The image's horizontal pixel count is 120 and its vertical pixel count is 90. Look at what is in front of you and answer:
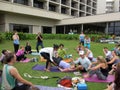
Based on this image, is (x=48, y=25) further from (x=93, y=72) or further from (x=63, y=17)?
(x=93, y=72)

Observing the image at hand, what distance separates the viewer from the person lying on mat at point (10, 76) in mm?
4828

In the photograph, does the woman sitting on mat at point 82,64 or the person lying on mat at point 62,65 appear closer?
the woman sitting on mat at point 82,64

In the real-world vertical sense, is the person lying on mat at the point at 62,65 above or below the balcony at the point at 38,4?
below

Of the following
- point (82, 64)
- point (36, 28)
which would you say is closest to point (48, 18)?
point (36, 28)

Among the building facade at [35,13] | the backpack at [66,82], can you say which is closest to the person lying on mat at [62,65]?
the backpack at [66,82]

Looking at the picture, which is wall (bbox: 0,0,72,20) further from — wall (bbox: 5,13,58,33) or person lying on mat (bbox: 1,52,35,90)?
person lying on mat (bbox: 1,52,35,90)

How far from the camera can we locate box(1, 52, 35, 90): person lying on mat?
4.83 m

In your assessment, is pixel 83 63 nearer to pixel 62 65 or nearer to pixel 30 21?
pixel 62 65

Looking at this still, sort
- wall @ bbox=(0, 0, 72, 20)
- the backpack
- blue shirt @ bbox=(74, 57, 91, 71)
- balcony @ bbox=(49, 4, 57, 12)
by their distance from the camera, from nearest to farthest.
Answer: the backpack, blue shirt @ bbox=(74, 57, 91, 71), wall @ bbox=(0, 0, 72, 20), balcony @ bbox=(49, 4, 57, 12)

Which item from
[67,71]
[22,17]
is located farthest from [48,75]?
[22,17]

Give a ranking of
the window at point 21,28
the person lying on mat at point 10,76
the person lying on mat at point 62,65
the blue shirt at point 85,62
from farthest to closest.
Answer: the window at point 21,28 < the person lying on mat at point 62,65 < the blue shirt at point 85,62 < the person lying on mat at point 10,76

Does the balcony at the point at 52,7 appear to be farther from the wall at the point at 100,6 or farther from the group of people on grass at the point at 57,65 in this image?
the group of people on grass at the point at 57,65

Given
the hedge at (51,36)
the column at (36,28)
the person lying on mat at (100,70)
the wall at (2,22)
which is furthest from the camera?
the column at (36,28)

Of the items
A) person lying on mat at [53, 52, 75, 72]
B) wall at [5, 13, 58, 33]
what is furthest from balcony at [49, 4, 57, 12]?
person lying on mat at [53, 52, 75, 72]
